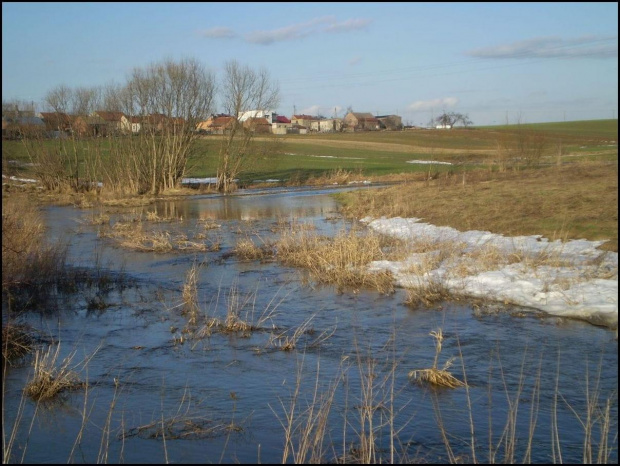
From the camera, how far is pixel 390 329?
36.3 feet

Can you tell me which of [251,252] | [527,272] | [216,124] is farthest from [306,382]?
[216,124]

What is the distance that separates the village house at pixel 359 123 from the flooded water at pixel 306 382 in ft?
440

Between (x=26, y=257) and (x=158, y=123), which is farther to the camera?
(x=158, y=123)

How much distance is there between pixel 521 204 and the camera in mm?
20938

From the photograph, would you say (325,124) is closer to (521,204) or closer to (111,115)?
(111,115)

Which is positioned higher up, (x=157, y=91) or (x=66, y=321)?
(x=157, y=91)

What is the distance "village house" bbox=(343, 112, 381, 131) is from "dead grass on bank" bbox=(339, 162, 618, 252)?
11666 centimetres

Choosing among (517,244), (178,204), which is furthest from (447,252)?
(178,204)

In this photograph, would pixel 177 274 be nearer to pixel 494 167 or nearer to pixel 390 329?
pixel 390 329

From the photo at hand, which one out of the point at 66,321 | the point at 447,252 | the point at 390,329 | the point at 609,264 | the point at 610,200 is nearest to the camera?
the point at 390,329

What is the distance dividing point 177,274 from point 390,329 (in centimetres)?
709

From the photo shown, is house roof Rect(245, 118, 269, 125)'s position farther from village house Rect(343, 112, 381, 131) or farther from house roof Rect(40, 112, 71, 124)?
village house Rect(343, 112, 381, 131)

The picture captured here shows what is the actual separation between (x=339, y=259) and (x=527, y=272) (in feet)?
14.1

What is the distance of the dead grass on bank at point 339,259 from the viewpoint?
14484 mm
